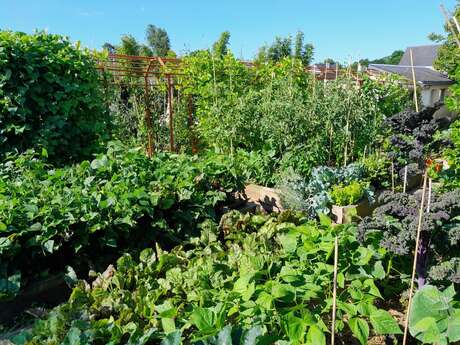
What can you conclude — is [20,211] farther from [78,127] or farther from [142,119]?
[142,119]

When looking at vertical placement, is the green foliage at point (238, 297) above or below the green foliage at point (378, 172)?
below

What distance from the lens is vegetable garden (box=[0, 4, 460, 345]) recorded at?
1.91m

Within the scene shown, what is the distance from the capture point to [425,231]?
89.9 inches

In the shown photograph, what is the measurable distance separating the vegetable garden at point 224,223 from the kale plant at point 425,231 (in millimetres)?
12

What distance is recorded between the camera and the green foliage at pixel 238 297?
1784mm

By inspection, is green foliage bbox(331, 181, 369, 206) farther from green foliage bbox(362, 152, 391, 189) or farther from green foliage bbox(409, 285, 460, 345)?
green foliage bbox(409, 285, 460, 345)

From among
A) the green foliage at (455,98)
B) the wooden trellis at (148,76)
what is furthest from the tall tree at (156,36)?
the green foliage at (455,98)

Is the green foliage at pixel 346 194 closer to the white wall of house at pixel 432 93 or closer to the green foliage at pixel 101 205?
the green foliage at pixel 101 205

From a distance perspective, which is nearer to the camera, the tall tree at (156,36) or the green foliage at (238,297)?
the green foliage at (238,297)

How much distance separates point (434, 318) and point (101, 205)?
2.24 metres

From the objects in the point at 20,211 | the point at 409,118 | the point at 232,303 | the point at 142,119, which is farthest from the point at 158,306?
the point at 142,119

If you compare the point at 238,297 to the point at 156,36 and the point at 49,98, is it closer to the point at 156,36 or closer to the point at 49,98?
the point at 49,98

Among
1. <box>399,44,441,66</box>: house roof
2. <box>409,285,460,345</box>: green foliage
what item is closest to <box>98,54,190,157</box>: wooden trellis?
<box>409,285,460,345</box>: green foliage

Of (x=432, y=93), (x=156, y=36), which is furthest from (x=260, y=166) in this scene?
(x=156, y=36)
